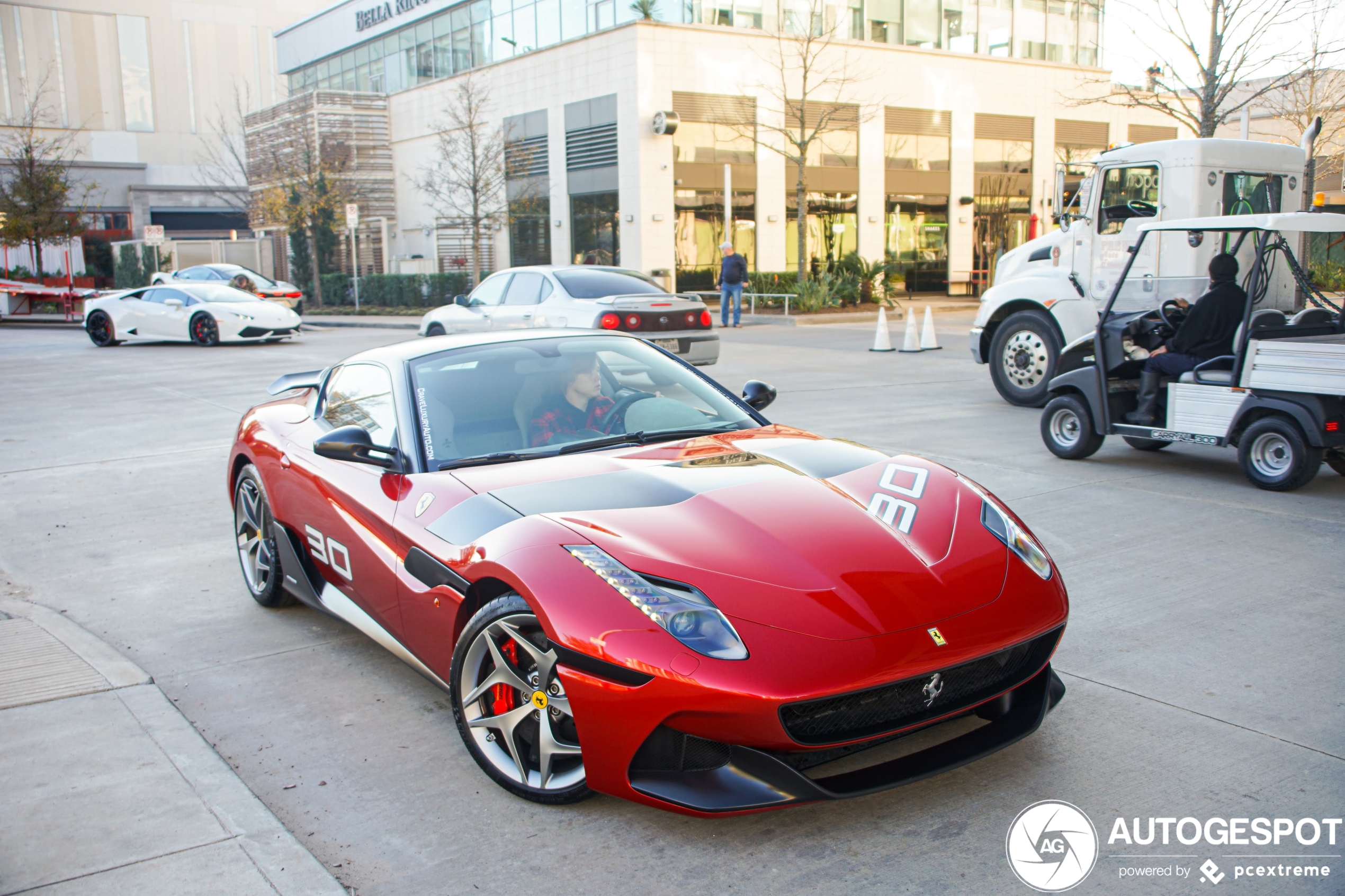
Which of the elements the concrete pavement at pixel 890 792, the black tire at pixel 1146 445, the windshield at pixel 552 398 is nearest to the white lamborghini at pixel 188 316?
the concrete pavement at pixel 890 792

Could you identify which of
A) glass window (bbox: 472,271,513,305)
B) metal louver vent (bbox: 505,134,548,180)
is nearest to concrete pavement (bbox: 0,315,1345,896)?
glass window (bbox: 472,271,513,305)

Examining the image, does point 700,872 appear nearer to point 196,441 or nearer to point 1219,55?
point 196,441

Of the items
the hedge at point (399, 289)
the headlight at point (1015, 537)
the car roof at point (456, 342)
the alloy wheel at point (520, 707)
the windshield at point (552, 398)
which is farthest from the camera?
the hedge at point (399, 289)

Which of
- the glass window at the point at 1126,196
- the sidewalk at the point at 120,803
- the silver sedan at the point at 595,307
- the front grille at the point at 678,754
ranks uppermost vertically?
the glass window at the point at 1126,196

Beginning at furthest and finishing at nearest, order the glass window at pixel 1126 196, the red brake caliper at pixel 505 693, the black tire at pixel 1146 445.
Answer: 1. the glass window at pixel 1126 196
2. the black tire at pixel 1146 445
3. the red brake caliper at pixel 505 693

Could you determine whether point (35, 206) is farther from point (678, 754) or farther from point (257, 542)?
point (678, 754)

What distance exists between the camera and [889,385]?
13.5 meters

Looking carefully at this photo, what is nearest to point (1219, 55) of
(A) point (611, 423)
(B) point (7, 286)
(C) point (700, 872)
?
(A) point (611, 423)

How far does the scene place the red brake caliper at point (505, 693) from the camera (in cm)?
320

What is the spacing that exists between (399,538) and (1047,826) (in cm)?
231

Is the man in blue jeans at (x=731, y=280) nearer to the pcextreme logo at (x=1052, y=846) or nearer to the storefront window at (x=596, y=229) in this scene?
the storefront window at (x=596, y=229)

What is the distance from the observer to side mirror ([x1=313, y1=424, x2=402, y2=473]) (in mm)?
3990

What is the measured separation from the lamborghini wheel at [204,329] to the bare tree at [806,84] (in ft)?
56.4

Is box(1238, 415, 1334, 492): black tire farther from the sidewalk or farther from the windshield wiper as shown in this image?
the sidewalk
